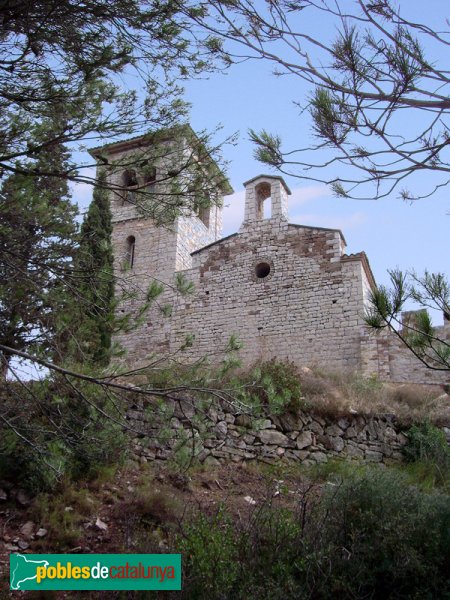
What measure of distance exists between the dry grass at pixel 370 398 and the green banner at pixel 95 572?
503 centimetres

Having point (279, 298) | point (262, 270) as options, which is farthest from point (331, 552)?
point (262, 270)

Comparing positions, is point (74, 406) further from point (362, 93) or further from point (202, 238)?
point (202, 238)

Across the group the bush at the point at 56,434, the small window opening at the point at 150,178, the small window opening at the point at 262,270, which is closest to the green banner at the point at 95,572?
the bush at the point at 56,434

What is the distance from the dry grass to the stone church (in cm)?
159

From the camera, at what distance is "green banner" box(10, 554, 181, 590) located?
17.4 ft

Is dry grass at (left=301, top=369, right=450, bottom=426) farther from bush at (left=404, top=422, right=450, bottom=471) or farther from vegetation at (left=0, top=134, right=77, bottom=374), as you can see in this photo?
→ vegetation at (left=0, top=134, right=77, bottom=374)

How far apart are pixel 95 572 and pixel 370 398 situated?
6.28 m

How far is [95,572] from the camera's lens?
18.5 feet

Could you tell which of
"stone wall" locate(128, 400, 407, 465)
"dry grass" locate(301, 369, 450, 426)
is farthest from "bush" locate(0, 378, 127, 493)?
"dry grass" locate(301, 369, 450, 426)

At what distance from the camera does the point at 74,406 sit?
7090 millimetres

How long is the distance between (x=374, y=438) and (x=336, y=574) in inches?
200

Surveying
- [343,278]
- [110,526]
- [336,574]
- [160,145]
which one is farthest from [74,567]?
[343,278]

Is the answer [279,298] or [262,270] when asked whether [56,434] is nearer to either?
[279,298]

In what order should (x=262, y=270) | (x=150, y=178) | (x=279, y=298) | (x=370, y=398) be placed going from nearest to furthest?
(x=150, y=178) < (x=370, y=398) < (x=279, y=298) < (x=262, y=270)
